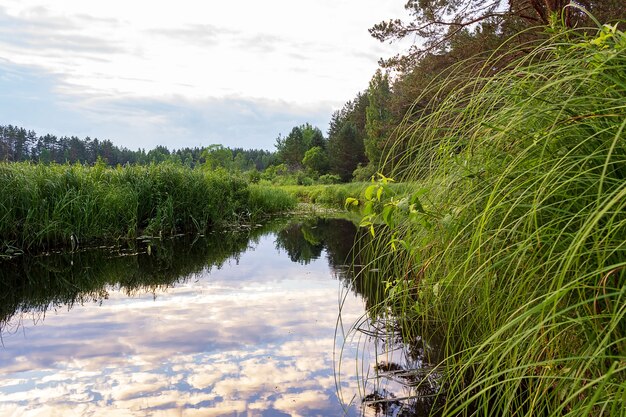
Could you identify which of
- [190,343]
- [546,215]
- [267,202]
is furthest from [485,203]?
[267,202]

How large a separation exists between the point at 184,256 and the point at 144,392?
491cm

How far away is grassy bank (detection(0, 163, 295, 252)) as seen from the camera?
722 cm

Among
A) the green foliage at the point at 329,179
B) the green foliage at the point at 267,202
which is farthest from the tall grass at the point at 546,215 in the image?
the green foliage at the point at 329,179

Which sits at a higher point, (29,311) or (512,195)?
(512,195)

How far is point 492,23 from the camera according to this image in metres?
10.6

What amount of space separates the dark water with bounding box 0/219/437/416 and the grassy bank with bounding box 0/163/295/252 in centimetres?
64

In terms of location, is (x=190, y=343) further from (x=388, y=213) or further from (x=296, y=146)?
(x=296, y=146)

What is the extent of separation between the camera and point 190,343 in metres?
4.04

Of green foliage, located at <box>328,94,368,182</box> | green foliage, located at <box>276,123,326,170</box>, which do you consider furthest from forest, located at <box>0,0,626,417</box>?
green foliage, located at <box>276,123,326,170</box>

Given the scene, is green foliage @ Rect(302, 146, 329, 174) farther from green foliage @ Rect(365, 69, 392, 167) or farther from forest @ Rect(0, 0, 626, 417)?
forest @ Rect(0, 0, 626, 417)

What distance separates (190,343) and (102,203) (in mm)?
4962

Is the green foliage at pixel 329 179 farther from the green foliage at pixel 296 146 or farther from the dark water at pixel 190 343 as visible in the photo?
the dark water at pixel 190 343

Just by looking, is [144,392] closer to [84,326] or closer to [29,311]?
[84,326]

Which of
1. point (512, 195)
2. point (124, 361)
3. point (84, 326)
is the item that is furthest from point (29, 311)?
point (512, 195)
